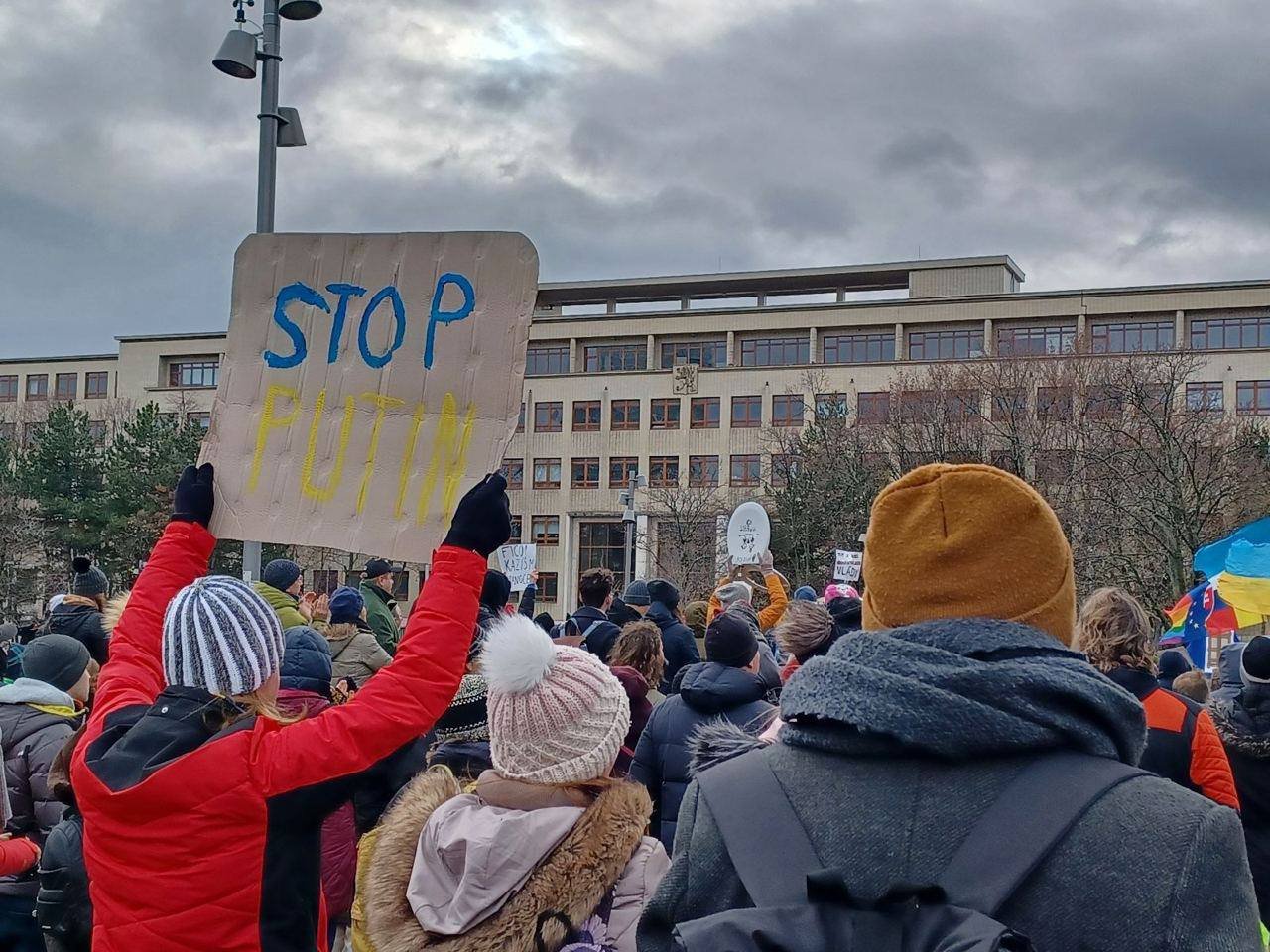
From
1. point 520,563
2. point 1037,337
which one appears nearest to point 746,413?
point 1037,337

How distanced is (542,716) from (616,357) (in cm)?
6555

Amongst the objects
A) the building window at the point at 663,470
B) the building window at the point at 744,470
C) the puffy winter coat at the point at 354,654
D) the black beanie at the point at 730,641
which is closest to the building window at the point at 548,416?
the building window at the point at 663,470

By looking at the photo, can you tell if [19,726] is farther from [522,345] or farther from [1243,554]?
[1243,554]

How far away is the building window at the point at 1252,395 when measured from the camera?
56250 mm

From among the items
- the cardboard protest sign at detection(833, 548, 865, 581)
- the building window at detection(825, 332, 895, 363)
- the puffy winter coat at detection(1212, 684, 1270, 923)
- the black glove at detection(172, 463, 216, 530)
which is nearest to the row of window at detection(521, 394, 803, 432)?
the building window at detection(825, 332, 895, 363)

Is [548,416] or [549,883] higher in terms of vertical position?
[548,416]

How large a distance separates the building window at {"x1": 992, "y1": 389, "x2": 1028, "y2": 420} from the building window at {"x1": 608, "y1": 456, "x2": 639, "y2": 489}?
91.5 ft

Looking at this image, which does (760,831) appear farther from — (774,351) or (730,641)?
(774,351)

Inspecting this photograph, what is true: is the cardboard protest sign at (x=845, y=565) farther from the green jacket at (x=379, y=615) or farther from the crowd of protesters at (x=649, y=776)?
the crowd of protesters at (x=649, y=776)

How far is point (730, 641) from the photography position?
5367 mm

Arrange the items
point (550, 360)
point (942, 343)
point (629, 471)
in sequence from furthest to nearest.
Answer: point (550, 360) → point (629, 471) → point (942, 343)

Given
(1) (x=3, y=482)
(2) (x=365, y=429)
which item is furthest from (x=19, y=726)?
(1) (x=3, y=482)

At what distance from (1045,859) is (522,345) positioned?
2219 mm

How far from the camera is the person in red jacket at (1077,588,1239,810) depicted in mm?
4711
